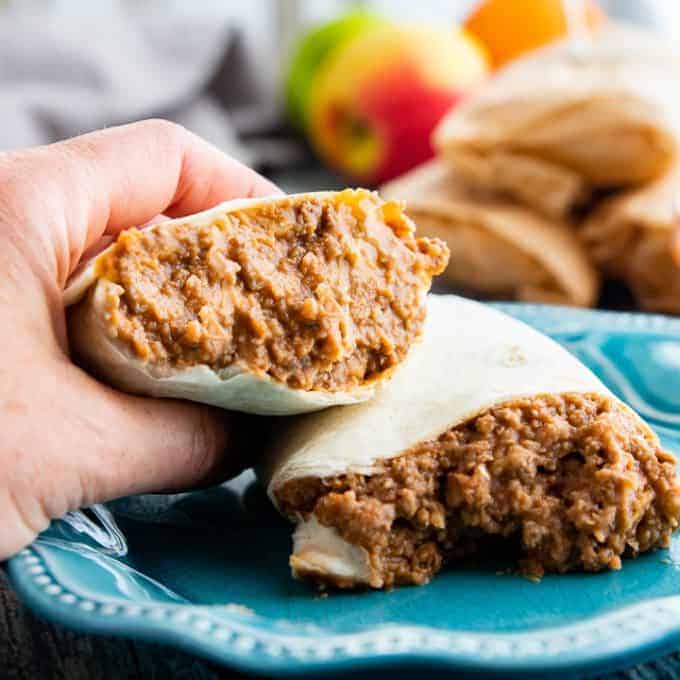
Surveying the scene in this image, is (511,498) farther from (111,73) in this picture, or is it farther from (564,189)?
(111,73)

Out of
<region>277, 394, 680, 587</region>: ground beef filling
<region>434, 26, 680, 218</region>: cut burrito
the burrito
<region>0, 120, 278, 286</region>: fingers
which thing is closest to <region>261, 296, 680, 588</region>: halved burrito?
<region>277, 394, 680, 587</region>: ground beef filling

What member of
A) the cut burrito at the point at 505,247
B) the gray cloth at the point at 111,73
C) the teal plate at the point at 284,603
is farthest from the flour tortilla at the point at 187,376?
the gray cloth at the point at 111,73

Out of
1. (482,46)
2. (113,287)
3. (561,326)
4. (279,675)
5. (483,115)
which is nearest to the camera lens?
(279,675)

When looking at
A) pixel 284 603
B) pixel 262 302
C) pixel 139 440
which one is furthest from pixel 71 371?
pixel 284 603

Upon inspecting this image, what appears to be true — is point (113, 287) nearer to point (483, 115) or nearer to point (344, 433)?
point (344, 433)

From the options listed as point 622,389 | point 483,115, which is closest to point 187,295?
point 622,389

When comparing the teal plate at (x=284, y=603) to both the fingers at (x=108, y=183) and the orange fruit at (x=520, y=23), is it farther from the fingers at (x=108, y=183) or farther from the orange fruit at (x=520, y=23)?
the orange fruit at (x=520, y=23)
